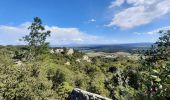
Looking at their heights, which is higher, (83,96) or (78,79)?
(83,96)

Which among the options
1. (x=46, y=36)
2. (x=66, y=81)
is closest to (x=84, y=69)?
(x=46, y=36)

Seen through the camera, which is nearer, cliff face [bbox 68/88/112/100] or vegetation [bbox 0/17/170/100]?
vegetation [bbox 0/17/170/100]

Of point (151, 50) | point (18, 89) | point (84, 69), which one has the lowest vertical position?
point (84, 69)

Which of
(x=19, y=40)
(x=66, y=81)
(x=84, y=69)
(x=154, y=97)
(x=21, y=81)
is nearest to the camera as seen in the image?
(x=154, y=97)

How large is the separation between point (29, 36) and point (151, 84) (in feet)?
216

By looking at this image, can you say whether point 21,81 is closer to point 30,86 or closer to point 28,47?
point 30,86

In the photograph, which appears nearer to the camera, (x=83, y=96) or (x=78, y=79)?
(x=83, y=96)

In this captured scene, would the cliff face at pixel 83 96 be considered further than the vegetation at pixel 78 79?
Yes

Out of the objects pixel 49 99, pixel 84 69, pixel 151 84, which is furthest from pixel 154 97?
pixel 84 69

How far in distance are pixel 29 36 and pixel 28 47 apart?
272cm

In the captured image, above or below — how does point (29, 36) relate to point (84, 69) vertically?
above

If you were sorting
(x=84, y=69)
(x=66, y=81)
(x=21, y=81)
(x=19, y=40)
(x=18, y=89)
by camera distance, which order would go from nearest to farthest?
1. (x=18, y=89)
2. (x=21, y=81)
3. (x=66, y=81)
4. (x=19, y=40)
5. (x=84, y=69)

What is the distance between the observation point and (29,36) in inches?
2645

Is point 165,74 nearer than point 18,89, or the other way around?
point 165,74
